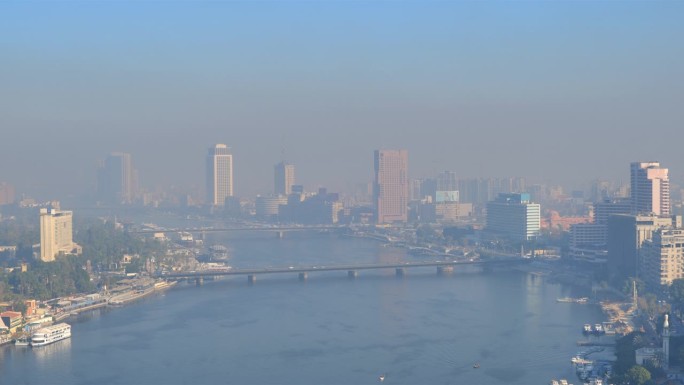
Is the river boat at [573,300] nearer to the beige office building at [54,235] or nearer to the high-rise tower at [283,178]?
the beige office building at [54,235]

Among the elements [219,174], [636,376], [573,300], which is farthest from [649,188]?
[219,174]

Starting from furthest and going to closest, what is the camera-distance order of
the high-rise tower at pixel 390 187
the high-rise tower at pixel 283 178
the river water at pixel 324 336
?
the high-rise tower at pixel 283 178 → the high-rise tower at pixel 390 187 → the river water at pixel 324 336

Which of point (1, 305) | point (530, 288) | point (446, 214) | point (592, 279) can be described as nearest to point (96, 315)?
point (1, 305)

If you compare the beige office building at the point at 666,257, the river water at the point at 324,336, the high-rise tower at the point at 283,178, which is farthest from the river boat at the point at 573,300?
the high-rise tower at the point at 283,178

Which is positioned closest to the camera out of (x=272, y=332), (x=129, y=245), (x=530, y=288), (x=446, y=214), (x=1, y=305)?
(x=272, y=332)

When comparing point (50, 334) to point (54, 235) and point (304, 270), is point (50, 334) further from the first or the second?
point (54, 235)

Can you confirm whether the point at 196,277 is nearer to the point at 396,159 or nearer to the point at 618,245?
the point at 618,245

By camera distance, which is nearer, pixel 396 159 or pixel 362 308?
pixel 362 308

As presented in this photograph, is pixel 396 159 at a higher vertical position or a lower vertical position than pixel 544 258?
higher
